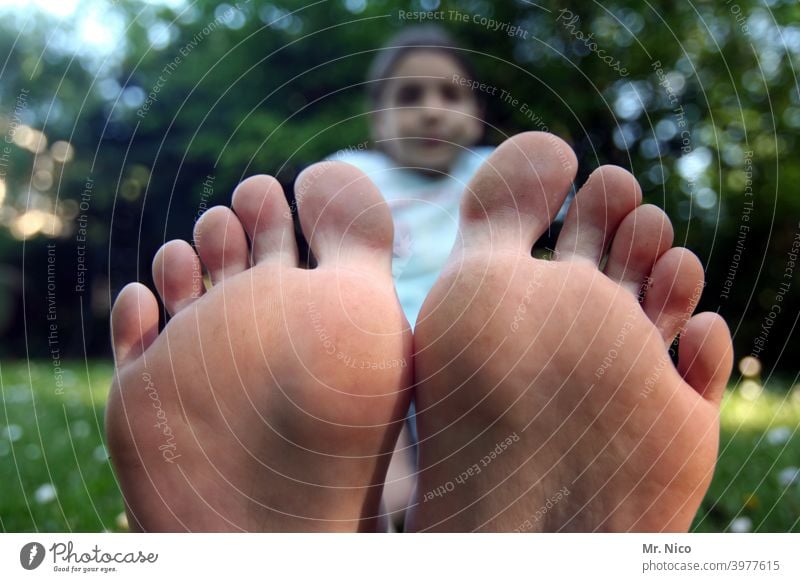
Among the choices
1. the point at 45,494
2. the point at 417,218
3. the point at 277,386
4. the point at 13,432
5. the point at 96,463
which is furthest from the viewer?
the point at 13,432

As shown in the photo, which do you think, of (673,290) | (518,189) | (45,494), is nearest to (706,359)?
(673,290)

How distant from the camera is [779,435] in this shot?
1.03 metres

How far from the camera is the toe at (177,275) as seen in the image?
0.59 m

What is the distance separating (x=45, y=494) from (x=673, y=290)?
0.64 meters

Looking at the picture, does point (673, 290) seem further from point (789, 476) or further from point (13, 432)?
point (13, 432)

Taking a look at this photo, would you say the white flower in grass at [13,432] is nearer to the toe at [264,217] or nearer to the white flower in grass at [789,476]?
the toe at [264,217]

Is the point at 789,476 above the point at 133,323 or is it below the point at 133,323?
below
